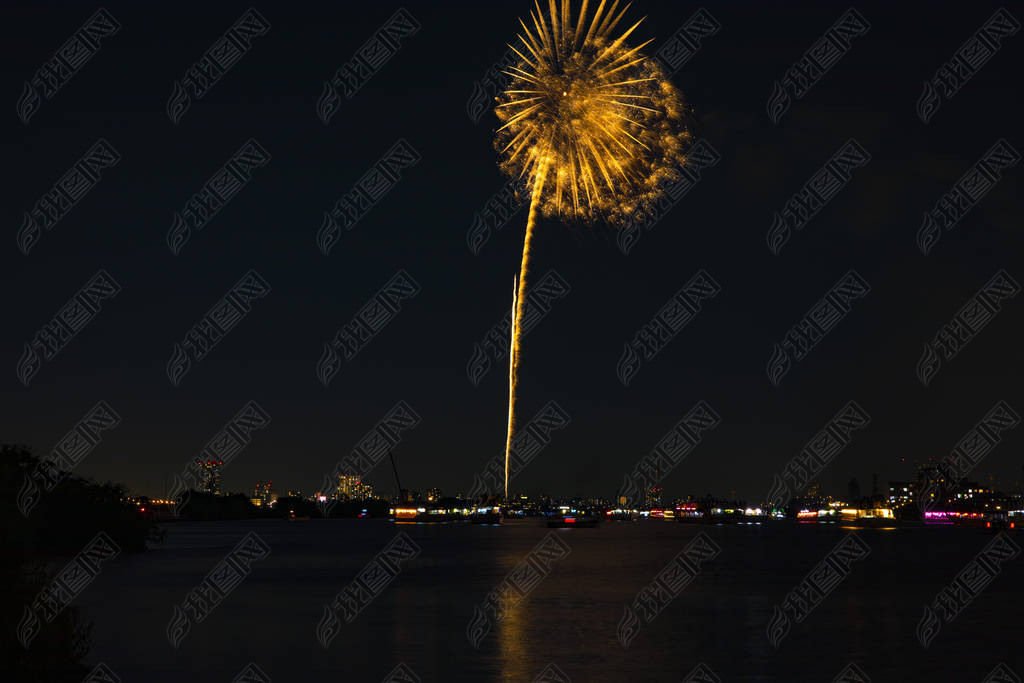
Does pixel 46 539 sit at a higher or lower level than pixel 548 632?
lower

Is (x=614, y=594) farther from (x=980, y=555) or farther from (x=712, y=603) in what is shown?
(x=980, y=555)

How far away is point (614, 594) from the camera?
62.5 m

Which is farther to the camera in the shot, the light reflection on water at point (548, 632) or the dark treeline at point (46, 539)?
the light reflection on water at point (548, 632)

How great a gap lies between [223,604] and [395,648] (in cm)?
1932

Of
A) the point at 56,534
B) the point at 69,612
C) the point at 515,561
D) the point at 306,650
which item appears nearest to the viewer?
the point at 69,612

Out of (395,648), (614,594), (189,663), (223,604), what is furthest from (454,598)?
(189,663)

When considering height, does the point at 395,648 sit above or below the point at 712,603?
below

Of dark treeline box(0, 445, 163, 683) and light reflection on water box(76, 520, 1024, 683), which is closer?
dark treeline box(0, 445, 163, 683)

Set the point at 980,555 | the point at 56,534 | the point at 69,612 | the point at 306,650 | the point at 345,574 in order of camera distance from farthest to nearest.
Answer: the point at 980,555, the point at 56,534, the point at 345,574, the point at 306,650, the point at 69,612

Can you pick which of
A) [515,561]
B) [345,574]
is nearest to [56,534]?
[345,574]

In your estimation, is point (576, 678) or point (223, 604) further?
point (223, 604)

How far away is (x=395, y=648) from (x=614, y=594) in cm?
2607

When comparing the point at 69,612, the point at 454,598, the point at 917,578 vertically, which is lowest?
the point at 69,612

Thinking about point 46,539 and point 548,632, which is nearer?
point 548,632
